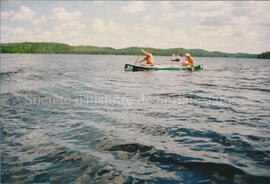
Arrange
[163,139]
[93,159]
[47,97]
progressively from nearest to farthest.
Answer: [93,159] → [163,139] → [47,97]

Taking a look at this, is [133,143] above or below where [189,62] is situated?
below

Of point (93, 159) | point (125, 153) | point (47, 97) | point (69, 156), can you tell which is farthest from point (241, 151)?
point (47, 97)

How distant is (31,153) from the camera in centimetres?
465

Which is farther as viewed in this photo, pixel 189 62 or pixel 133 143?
pixel 189 62

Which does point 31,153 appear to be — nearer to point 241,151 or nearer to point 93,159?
point 93,159

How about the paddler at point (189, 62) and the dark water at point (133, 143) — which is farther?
the paddler at point (189, 62)

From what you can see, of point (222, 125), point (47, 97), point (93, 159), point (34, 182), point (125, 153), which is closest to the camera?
point (34, 182)

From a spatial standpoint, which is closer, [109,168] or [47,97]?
[109,168]

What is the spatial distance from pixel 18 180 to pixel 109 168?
65.4 inches

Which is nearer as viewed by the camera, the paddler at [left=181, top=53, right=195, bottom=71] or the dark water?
the dark water

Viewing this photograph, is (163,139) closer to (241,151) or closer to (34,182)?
(241,151)

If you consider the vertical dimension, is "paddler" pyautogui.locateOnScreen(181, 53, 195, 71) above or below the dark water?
above

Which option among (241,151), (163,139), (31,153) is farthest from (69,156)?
(241,151)

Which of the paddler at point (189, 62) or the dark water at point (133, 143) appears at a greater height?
the paddler at point (189, 62)
